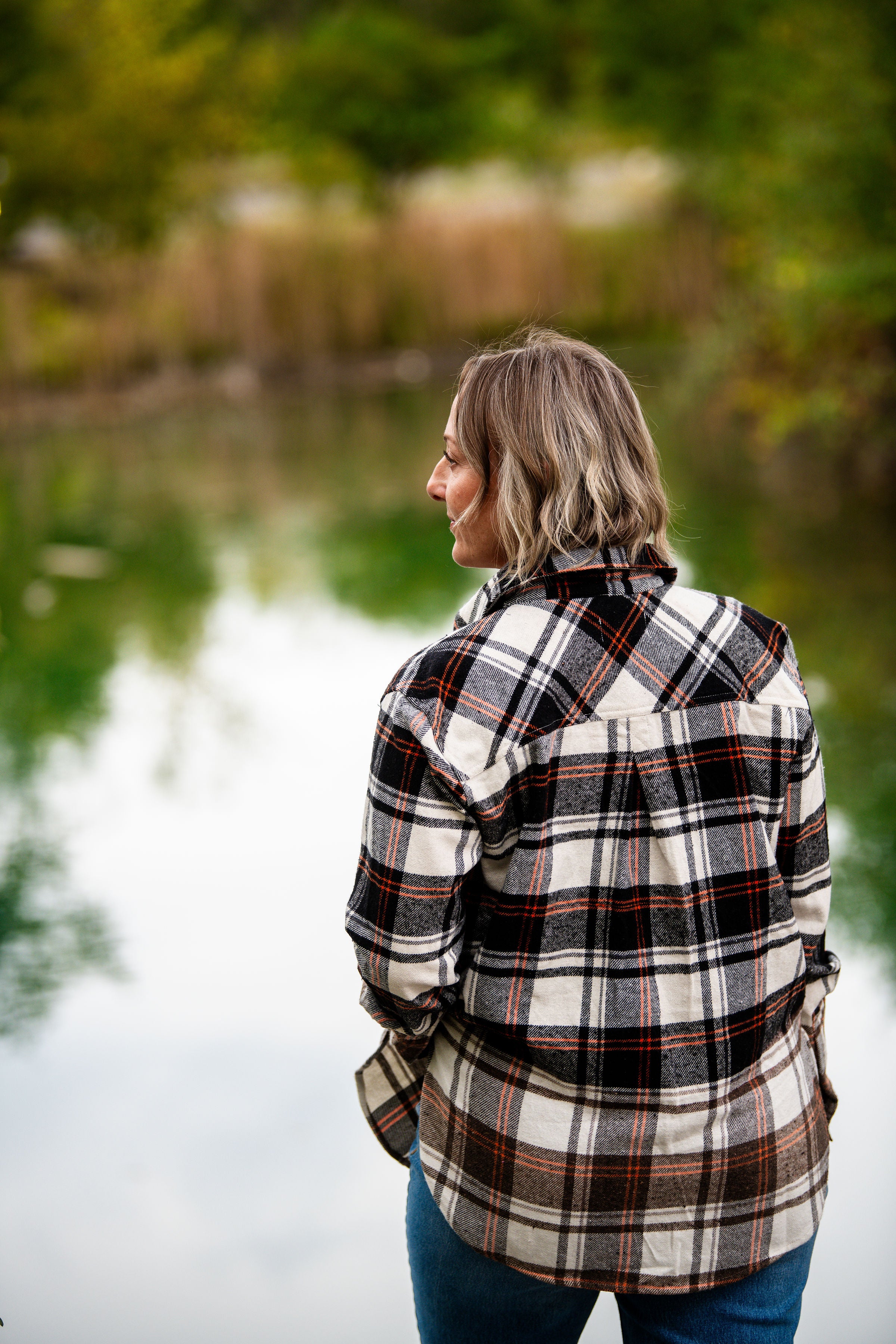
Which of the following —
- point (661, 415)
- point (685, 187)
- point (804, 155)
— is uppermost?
point (685, 187)

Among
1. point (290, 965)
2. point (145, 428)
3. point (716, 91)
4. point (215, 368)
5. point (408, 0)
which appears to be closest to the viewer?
point (290, 965)

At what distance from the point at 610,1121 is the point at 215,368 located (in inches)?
584

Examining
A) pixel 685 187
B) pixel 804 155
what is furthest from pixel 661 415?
pixel 685 187

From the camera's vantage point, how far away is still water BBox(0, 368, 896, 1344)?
6.09 feet

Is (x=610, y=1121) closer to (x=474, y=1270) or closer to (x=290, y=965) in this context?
(x=474, y=1270)

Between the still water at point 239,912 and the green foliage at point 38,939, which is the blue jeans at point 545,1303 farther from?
the green foliage at point 38,939

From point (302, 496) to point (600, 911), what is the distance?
7.75 m

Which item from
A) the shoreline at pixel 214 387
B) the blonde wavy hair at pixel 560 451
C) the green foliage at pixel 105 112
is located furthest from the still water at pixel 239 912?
the green foliage at pixel 105 112

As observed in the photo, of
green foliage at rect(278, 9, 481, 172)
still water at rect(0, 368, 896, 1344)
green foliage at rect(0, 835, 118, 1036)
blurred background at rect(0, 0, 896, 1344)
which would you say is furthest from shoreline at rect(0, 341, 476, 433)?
green foliage at rect(0, 835, 118, 1036)

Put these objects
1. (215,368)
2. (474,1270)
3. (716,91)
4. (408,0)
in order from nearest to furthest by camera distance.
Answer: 1. (474,1270)
2. (215,368)
3. (716,91)
4. (408,0)

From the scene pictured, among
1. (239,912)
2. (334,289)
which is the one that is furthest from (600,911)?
(334,289)

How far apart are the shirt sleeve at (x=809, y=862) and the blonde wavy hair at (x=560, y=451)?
0.24m

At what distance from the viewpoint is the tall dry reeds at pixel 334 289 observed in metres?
14.4

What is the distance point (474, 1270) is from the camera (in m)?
1.11
